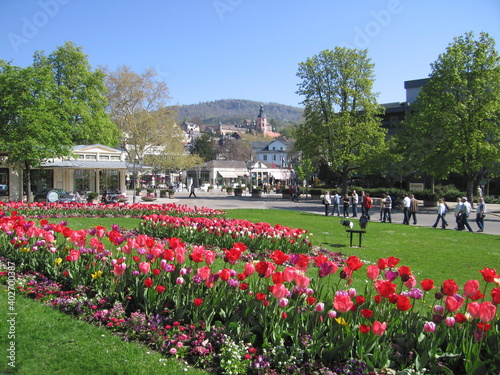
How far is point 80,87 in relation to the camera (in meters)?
35.1

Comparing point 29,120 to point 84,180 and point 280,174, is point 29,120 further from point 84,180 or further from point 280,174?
point 280,174

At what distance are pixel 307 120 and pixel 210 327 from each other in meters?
34.1

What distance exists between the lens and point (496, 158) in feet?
87.9

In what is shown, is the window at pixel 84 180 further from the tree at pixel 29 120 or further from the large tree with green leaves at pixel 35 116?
the tree at pixel 29 120

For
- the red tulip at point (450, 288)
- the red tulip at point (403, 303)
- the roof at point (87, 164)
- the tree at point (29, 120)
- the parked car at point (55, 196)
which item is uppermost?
the tree at point (29, 120)

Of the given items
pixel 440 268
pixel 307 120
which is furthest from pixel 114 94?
pixel 440 268

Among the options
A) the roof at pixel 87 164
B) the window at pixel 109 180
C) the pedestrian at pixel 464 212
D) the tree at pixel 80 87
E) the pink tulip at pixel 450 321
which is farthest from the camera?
the window at pixel 109 180

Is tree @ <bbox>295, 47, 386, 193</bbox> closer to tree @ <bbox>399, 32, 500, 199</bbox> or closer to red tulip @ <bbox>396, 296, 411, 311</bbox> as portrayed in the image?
tree @ <bbox>399, 32, 500, 199</bbox>

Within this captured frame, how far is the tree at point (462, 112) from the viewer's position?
27328 millimetres

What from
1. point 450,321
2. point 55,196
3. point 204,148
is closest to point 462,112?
point 55,196

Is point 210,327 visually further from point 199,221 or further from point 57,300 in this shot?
point 199,221

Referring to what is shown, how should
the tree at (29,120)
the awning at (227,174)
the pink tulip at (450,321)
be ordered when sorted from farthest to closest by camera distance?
1. the awning at (227,174)
2. the tree at (29,120)
3. the pink tulip at (450,321)

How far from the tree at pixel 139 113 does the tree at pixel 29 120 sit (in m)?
16.3

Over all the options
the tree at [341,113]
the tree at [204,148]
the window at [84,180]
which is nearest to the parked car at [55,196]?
the window at [84,180]
